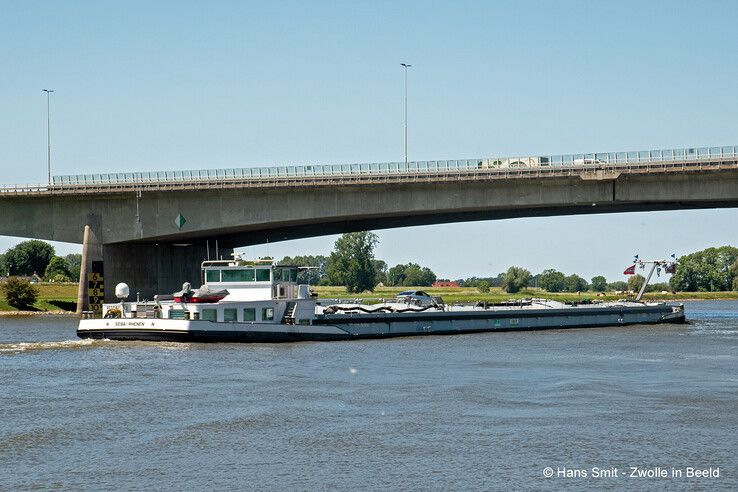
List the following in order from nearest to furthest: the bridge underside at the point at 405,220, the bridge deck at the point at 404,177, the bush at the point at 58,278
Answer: the bridge deck at the point at 404,177
the bridge underside at the point at 405,220
the bush at the point at 58,278

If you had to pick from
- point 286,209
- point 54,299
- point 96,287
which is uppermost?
point 286,209

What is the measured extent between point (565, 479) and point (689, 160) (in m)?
58.9

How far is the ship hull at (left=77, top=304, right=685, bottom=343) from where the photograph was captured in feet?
211

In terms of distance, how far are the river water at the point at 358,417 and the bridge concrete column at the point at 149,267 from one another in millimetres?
40670

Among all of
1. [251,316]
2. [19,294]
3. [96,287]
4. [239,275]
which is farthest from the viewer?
[19,294]

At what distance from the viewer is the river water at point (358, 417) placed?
3077 cm

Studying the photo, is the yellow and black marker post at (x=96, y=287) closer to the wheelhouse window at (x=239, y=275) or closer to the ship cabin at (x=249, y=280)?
the ship cabin at (x=249, y=280)

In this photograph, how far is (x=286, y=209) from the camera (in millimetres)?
97812

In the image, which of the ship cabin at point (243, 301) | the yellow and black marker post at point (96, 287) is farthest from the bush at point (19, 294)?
the ship cabin at point (243, 301)

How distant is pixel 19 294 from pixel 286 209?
123 ft

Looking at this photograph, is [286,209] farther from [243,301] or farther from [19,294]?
[19,294]

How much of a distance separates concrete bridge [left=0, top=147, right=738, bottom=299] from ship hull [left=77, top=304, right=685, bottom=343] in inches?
359

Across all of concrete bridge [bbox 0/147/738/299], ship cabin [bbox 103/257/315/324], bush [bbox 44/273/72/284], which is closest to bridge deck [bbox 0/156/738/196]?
concrete bridge [bbox 0/147/738/299]

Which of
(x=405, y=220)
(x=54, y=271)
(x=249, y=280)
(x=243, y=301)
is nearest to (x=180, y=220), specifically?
(x=405, y=220)
